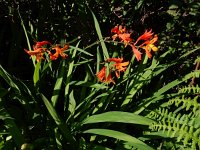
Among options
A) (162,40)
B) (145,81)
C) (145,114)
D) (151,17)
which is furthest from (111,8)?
(145,114)

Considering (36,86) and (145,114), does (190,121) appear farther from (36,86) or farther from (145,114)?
(36,86)

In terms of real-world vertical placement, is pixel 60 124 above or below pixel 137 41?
below

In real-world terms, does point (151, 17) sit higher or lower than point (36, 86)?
higher

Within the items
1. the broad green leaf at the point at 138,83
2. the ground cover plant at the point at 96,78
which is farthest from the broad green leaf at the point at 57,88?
the broad green leaf at the point at 138,83

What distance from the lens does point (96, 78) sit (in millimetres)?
2236

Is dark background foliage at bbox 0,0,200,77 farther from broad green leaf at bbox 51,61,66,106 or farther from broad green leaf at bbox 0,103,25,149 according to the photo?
broad green leaf at bbox 0,103,25,149

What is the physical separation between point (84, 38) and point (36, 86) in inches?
21.7

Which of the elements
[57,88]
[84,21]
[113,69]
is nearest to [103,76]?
[113,69]

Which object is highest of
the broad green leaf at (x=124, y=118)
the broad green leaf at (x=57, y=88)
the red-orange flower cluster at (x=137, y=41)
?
the red-orange flower cluster at (x=137, y=41)

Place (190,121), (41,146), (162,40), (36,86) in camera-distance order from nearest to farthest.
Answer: (190,121), (41,146), (36,86), (162,40)

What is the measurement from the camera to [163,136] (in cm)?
196

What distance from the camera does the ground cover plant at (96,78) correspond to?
1.90m

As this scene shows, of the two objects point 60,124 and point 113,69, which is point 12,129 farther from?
point 113,69

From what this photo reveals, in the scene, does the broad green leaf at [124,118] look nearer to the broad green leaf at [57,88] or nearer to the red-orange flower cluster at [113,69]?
the red-orange flower cluster at [113,69]
